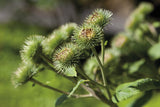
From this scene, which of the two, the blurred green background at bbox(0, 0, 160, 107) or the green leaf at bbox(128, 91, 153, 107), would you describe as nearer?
the green leaf at bbox(128, 91, 153, 107)

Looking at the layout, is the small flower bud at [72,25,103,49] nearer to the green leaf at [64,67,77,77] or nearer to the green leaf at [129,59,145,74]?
the green leaf at [64,67,77,77]

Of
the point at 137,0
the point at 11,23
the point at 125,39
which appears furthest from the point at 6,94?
the point at 11,23

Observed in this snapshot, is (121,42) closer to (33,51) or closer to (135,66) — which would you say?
(135,66)

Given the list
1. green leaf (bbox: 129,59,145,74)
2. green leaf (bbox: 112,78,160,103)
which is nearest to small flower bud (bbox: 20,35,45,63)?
green leaf (bbox: 112,78,160,103)

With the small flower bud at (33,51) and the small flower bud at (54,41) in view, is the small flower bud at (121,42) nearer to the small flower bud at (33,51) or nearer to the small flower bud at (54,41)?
the small flower bud at (54,41)

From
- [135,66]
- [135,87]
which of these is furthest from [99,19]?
[135,66]
